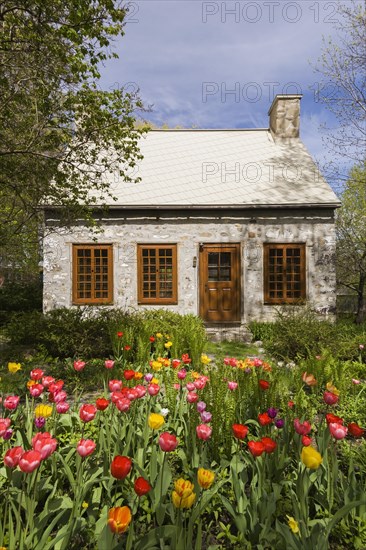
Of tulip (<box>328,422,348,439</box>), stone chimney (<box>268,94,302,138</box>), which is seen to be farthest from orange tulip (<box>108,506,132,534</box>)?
stone chimney (<box>268,94,302,138</box>)

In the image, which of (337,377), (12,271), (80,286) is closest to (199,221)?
(80,286)

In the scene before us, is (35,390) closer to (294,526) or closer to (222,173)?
(294,526)

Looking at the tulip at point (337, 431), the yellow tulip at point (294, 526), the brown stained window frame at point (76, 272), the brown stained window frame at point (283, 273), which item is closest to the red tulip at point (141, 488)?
the yellow tulip at point (294, 526)

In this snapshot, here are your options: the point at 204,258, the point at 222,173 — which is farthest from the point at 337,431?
the point at 222,173

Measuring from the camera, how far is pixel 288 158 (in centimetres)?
1224

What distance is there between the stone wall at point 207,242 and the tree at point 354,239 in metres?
3.20

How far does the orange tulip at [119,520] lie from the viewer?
1311 millimetres

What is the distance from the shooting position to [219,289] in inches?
405

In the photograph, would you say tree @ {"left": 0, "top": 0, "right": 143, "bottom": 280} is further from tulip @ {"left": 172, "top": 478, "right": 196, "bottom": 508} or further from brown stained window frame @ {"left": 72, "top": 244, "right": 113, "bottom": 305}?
tulip @ {"left": 172, "top": 478, "right": 196, "bottom": 508}

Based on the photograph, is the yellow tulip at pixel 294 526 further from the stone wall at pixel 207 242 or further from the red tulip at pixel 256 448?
the stone wall at pixel 207 242

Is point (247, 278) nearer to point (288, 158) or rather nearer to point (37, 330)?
point (288, 158)

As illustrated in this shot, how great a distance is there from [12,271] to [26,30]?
480 inches

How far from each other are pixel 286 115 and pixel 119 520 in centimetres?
1405

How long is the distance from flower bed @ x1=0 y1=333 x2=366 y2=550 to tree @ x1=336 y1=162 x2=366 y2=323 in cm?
1089
